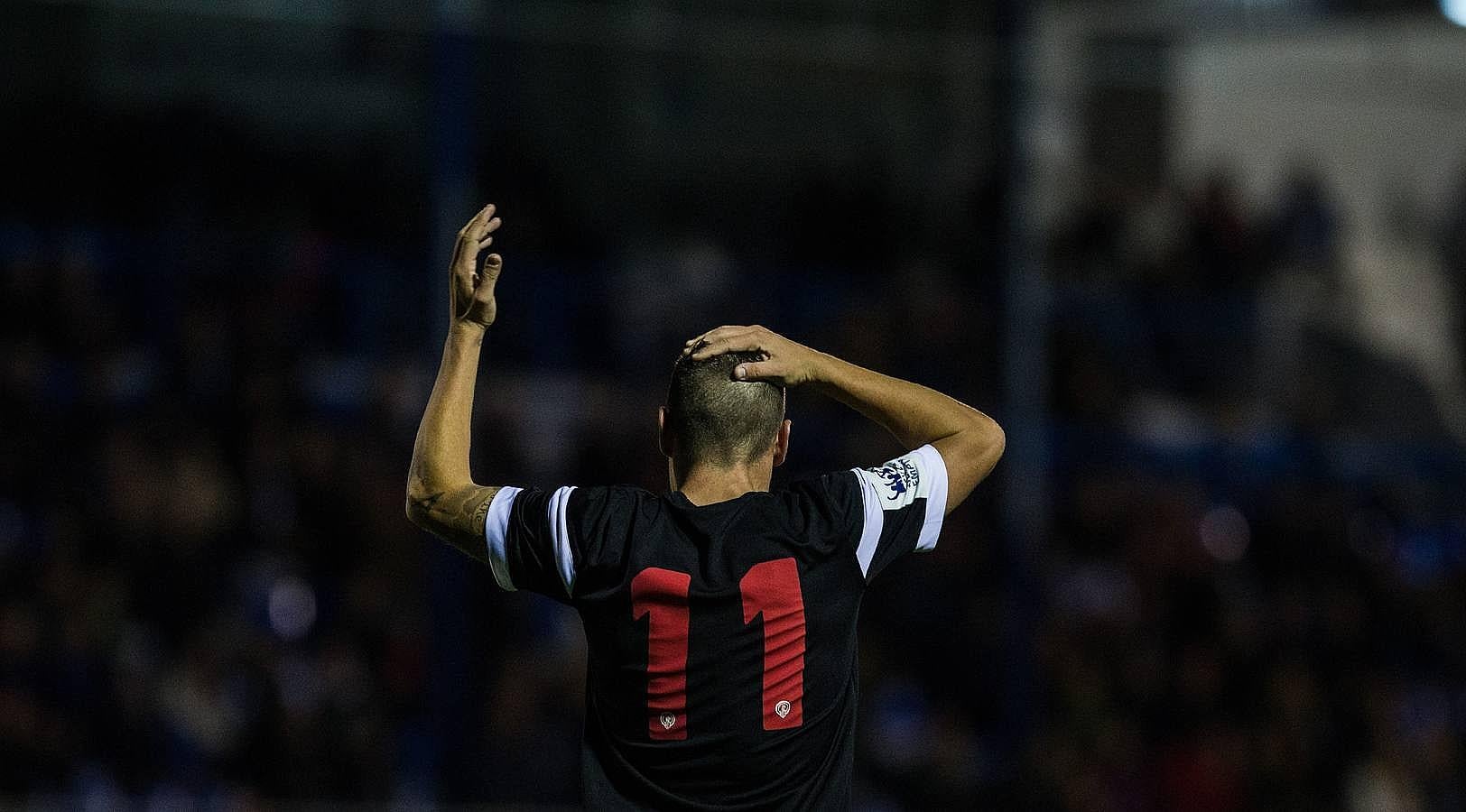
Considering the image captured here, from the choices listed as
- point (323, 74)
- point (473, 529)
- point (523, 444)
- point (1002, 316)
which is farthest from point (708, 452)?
point (323, 74)

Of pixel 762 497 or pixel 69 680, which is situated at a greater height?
pixel 762 497

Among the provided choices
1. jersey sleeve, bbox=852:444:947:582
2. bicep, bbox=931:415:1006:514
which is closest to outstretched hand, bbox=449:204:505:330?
jersey sleeve, bbox=852:444:947:582

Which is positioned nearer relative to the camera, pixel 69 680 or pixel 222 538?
pixel 69 680

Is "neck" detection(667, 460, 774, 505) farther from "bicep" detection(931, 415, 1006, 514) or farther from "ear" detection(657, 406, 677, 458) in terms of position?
"bicep" detection(931, 415, 1006, 514)

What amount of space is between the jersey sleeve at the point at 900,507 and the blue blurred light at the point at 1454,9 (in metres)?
11.5

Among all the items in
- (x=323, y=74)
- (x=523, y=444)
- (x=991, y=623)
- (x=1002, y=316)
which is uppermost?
(x=323, y=74)

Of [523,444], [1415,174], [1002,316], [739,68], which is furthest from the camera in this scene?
[1415,174]

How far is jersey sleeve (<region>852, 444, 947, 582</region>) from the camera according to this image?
9.75 ft

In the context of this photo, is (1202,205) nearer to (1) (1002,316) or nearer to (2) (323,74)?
(1) (1002,316)

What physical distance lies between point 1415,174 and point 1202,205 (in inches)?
91.4

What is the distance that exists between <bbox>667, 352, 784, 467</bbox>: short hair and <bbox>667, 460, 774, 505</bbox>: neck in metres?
0.01

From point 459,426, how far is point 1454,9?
1192 centimetres

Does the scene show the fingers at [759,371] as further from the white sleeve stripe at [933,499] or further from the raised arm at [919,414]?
the white sleeve stripe at [933,499]

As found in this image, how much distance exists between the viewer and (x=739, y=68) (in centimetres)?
1160
